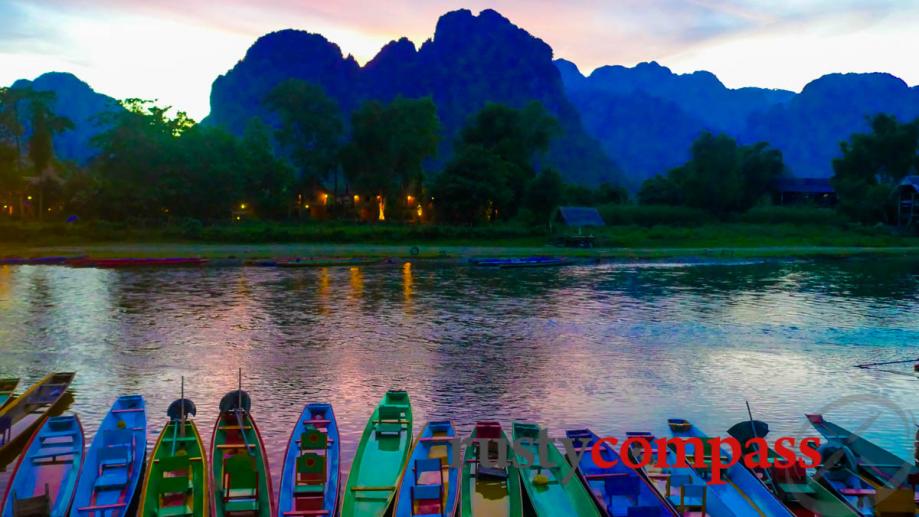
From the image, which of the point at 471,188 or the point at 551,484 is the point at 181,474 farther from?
the point at 471,188

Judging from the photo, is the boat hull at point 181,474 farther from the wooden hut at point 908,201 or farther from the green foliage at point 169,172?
the wooden hut at point 908,201

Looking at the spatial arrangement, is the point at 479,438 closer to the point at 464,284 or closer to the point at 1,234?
the point at 464,284

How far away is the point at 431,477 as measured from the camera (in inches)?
547

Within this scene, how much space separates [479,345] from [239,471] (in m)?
17.2

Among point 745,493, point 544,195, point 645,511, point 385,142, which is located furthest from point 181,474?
point 385,142

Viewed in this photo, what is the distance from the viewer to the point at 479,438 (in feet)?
49.9

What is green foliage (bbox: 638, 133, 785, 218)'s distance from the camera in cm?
9344

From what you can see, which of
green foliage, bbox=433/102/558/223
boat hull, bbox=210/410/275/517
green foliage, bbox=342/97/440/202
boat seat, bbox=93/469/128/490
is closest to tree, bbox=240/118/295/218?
green foliage, bbox=342/97/440/202

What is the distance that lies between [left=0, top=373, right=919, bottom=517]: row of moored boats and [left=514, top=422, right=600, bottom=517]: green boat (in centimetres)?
3

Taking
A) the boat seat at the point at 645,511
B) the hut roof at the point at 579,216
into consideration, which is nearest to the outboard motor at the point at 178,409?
the boat seat at the point at 645,511

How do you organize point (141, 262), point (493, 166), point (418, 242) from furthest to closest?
point (493, 166) < point (418, 242) < point (141, 262)

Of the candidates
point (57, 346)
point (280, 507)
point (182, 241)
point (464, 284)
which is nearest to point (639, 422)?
point (280, 507)

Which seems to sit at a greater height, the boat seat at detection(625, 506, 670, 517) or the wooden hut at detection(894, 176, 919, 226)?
the wooden hut at detection(894, 176, 919, 226)

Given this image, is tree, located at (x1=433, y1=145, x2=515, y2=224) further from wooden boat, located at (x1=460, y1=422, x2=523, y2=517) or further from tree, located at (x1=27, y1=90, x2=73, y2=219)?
wooden boat, located at (x1=460, y1=422, x2=523, y2=517)
